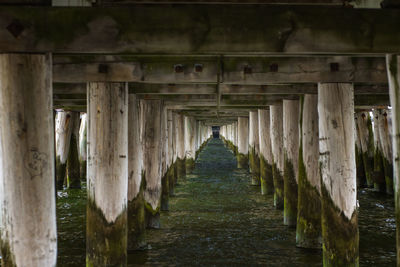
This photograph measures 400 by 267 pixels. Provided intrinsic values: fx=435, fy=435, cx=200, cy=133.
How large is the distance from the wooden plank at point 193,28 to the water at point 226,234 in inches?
143

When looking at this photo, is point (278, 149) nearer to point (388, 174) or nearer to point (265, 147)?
point (265, 147)

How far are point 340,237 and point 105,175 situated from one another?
106 inches

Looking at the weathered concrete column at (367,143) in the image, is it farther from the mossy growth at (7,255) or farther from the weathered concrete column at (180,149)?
the mossy growth at (7,255)

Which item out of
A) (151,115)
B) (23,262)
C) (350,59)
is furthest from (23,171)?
(151,115)

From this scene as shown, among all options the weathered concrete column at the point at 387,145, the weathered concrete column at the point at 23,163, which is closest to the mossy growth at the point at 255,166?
the weathered concrete column at the point at 387,145

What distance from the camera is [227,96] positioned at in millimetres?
8281

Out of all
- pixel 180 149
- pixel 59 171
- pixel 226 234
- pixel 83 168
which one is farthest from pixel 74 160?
pixel 226 234

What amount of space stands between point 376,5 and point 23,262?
3.18m

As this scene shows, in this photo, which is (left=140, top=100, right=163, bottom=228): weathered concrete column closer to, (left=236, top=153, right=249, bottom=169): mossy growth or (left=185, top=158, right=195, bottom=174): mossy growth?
(left=185, top=158, right=195, bottom=174): mossy growth

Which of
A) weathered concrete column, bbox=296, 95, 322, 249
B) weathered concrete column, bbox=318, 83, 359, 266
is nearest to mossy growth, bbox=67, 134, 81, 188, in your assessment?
weathered concrete column, bbox=296, 95, 322, 249

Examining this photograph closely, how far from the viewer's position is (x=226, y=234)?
7.53 metres

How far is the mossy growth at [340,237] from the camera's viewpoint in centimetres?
480

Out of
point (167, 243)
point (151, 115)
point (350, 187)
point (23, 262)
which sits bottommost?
point (167, 243)

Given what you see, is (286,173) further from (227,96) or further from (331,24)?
(331,24)
